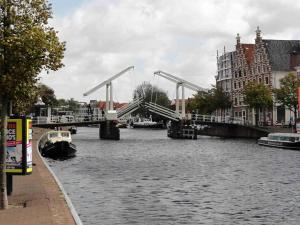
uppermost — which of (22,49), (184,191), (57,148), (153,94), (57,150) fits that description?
(153,94)

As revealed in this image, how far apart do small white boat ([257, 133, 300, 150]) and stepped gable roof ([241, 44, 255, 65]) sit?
4623cm

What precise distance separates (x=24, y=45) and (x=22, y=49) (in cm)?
15

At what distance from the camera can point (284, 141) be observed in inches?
2525

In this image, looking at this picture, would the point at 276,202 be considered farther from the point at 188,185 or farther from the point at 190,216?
the point at 188,185

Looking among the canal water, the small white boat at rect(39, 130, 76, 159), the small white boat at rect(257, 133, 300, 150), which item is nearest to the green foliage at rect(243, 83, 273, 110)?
the small white boat at rect(257, 133, 300, 150)

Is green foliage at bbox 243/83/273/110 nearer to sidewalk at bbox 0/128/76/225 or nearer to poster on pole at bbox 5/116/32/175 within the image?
sidewalk at bbox 0/128/76/225

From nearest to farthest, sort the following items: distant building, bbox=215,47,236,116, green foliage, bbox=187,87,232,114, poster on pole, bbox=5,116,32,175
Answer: poster on pole, bbox=5,116,32,175 → green foliage, bbox=187,87,232,114 → distant building, bbox=215,47,236,116

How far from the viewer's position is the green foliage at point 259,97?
91125 millimetres

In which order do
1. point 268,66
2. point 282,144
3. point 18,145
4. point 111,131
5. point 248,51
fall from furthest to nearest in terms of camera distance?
point 248,51
point 268,66
point 111,131
point 282,144
point 18,145

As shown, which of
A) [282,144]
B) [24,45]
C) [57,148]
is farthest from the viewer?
[282,144]

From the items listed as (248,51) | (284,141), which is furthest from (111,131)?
(248,51)

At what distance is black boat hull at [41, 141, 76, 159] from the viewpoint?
175ft

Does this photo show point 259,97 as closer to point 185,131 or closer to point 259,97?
point 259,97

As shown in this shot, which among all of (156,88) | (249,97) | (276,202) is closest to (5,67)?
(276,202)
